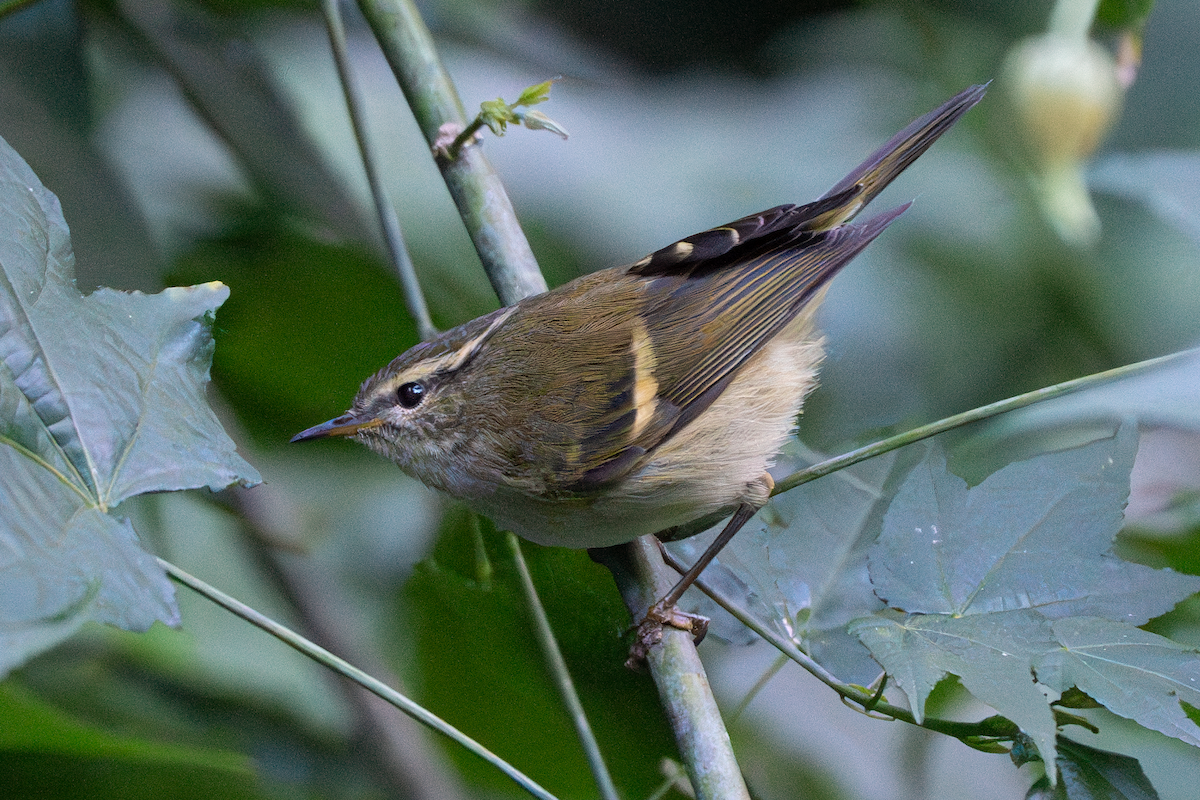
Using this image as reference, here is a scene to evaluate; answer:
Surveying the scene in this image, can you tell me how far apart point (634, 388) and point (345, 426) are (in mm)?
590

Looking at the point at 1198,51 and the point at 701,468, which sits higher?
the point at 1198,51

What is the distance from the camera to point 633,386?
1.99 m

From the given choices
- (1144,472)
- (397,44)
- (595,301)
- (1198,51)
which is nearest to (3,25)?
(397,44)

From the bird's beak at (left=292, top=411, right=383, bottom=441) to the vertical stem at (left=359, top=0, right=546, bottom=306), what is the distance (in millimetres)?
Result: 386

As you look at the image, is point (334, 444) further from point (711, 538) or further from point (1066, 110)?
point (1066, 110)

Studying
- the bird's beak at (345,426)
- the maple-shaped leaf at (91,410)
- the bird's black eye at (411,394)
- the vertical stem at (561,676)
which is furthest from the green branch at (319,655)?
the bird's black eye at (411,394)

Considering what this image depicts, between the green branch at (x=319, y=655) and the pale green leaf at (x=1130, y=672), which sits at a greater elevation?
the pale green leaf at (x=1130, y=672)

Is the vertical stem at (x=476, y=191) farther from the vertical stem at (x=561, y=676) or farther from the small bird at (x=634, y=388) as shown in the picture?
the vertical stem at (x=561, y=676)

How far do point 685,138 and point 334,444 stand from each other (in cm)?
165

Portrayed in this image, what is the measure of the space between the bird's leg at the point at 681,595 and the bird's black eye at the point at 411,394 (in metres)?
0.67

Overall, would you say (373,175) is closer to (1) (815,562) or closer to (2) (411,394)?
(2) (411,394)

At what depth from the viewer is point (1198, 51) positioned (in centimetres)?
355

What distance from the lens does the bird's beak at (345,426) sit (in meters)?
1.96

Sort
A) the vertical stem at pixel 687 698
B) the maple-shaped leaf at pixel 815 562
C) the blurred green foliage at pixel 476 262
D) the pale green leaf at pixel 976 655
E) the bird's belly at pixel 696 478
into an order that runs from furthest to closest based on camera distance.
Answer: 1. the blurred green foliage at pixel 476 262
2. the bird's belly at pixel 696 478
3. the maple-shaped leaf at pixel 815 562
4. the vertical stem at pixel 687 698
5. the pale green leaf at pixel 976 655
